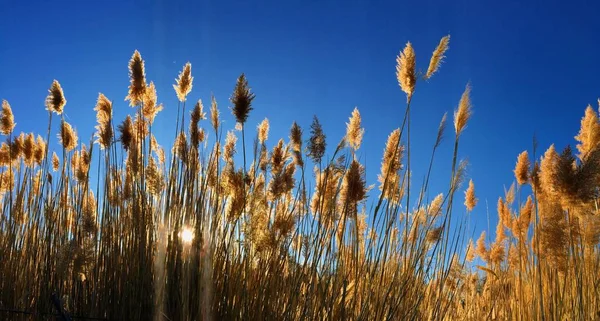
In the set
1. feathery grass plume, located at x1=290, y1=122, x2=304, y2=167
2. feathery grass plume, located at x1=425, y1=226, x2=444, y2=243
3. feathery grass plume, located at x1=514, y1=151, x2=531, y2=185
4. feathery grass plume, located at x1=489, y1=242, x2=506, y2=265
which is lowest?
feathery grass plume, located at x1=425, y1=226, x2=444, y2=243

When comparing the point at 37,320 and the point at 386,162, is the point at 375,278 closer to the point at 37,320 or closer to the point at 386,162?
the point at 386,162

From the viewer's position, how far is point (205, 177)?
258 centimetres

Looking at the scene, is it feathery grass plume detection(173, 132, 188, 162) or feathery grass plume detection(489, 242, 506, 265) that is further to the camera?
feathery grass plume detection(489, 242, 506, 265)

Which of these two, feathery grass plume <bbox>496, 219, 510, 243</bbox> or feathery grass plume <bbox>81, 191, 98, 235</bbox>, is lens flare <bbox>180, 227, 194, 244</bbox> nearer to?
feathery grass plume <bbox>81, 191, 98, 235</bbox>

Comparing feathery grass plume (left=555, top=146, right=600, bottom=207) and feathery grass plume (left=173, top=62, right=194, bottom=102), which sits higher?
A: feathery grass plume (left=173, top=62, right=194, bottom=102)

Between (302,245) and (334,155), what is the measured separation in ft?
1.58

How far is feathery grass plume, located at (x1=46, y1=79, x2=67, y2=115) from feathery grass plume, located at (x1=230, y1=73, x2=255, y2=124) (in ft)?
5.13

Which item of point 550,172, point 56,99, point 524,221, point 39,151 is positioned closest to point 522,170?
point 524,221

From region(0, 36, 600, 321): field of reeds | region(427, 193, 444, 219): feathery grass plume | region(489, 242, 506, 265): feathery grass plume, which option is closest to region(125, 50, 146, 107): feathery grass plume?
region(0, 36, 600, 321): field of reeds

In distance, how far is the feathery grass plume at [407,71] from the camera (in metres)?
2.57

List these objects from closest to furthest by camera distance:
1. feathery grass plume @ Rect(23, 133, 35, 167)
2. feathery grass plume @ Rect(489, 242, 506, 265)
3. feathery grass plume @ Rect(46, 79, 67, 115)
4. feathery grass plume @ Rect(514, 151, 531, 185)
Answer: feathery grass plume @ Rect(46, 79, 67, 115)
feathery grass plume @ Rect(514, 151, 531, 185)
feathery grass plume @ Rect(23, 133, 35, 167)
feathery grass plume @ Rect(489, 242, 506, 265)

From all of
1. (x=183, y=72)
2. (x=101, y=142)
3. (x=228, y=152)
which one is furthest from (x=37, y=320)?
(x=183, y=72)

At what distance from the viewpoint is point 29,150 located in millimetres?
4180

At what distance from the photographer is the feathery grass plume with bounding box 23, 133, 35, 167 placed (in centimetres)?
415
